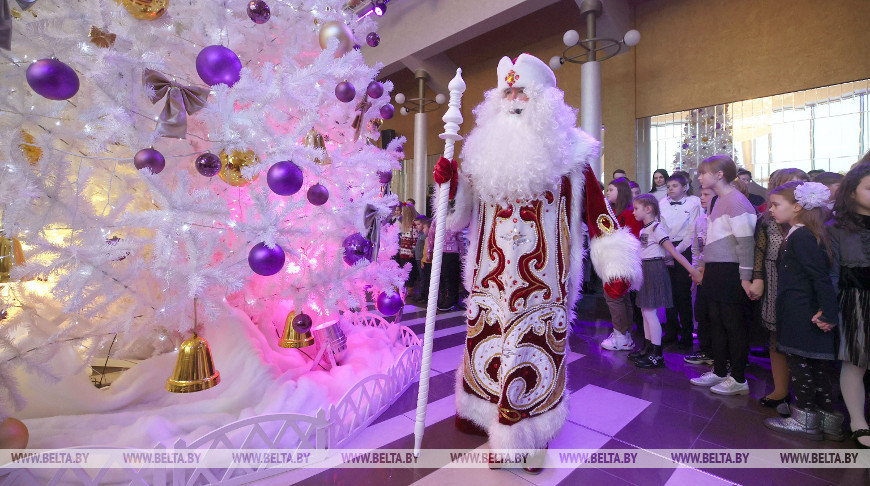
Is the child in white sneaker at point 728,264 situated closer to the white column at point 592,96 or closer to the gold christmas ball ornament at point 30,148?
the white column at point 592,96

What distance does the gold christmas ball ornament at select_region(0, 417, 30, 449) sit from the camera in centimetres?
145

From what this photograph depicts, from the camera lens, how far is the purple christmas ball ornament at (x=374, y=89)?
8.25 ft

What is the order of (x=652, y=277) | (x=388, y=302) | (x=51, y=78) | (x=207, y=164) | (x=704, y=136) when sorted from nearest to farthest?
1. (x=51, y=78)
2. (x=207, y=164)
3. (x=388, y=302)
4. (x=652, y=277)
5. (x=704, y=136)

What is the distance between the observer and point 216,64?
157 cm

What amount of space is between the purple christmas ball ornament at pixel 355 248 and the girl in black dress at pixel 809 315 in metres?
2.42

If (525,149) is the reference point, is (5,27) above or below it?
above

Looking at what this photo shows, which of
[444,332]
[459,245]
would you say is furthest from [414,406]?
[459,245]

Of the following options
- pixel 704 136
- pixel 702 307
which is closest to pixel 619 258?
pixel 702 307

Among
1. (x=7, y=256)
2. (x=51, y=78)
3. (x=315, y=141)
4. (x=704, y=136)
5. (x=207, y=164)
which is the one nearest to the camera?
(x=51, y=78)

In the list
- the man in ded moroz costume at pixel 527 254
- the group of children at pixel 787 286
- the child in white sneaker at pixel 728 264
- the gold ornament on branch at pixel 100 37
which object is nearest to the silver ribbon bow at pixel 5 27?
the gold ornament on branch at pixel 100 37

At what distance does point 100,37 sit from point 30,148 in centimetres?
53

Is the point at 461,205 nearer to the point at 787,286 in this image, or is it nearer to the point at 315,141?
the point at 315,141

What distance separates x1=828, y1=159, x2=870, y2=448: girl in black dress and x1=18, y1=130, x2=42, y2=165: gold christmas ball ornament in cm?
379

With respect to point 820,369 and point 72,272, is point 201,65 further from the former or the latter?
point 820,369
